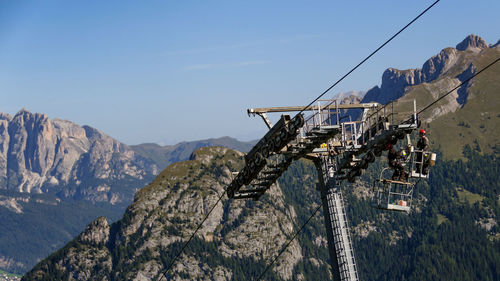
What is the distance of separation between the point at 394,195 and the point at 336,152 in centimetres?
379

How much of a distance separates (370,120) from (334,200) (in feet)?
14.3

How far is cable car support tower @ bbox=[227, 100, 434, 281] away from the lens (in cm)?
2844

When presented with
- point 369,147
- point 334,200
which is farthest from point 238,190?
point 369,147

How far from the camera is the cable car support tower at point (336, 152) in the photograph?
28.4 meters

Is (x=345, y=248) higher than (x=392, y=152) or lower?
lower

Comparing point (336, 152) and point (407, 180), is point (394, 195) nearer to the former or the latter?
point (407, 180)

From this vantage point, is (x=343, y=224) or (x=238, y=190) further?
(x=238, y=190)

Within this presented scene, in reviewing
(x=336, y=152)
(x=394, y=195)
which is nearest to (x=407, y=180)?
(x=394, y=195)

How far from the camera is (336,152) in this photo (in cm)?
3269

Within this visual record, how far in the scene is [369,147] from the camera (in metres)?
30.3

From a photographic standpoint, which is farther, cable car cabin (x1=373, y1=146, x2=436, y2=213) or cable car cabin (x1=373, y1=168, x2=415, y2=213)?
cable car cabin (x1=373, y1=146, x2=436, y2=213)

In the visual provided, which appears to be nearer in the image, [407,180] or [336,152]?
[407,180]

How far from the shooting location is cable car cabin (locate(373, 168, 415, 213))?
93.3 ft

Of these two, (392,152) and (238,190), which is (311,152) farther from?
(238,190)
